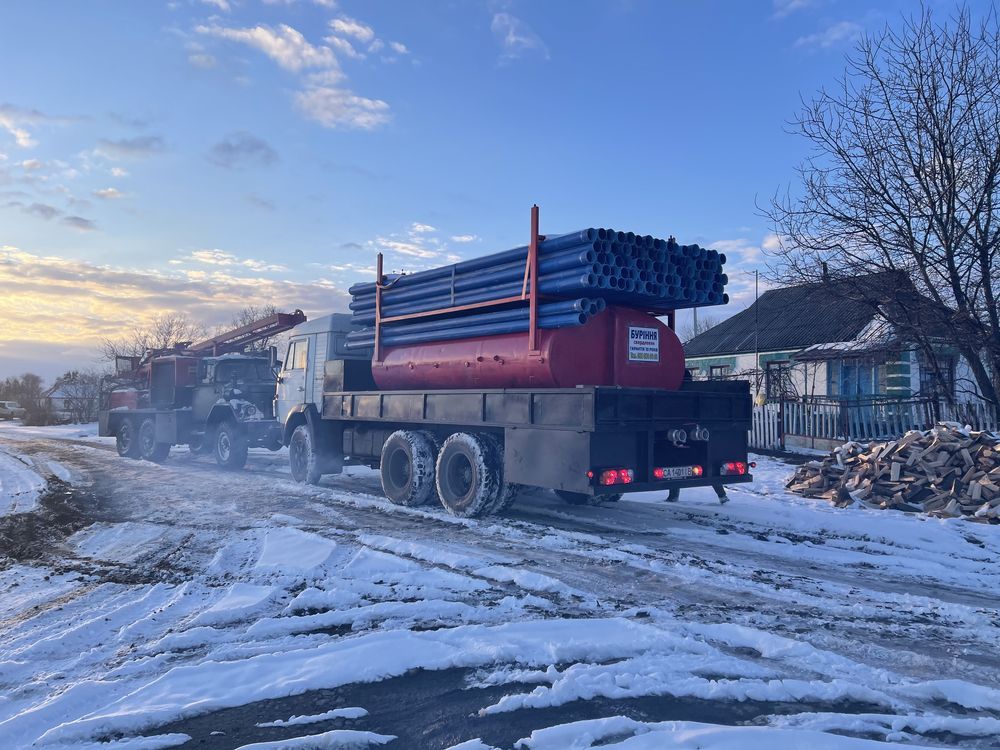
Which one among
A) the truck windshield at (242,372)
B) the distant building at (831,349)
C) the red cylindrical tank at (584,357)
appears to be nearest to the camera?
the red cylindrical tank at (584,357)

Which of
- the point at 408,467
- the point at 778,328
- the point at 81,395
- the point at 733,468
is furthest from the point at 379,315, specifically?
the point at 81,395

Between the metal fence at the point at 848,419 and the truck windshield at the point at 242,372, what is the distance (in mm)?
12247

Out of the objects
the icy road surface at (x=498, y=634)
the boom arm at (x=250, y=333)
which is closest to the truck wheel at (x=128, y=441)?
the boom arm at (x=250, y=333)

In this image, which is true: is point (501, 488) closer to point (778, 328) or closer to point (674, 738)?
point (674, 738)

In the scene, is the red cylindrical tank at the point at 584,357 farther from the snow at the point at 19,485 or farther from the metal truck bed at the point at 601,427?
the snow at the point at 19,485

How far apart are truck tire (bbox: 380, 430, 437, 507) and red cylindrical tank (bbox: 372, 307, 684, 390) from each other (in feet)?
3.78

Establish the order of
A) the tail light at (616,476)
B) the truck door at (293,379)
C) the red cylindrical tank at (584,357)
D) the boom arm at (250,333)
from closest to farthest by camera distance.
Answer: the tail light at (616,476)
the red cylindrical tank at (584,357)
the truck door at (293,379)
the boom arm at (250,333)

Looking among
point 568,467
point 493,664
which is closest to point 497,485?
point 568,467

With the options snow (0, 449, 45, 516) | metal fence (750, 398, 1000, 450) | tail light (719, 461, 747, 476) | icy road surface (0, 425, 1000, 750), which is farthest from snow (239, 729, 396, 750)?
metal fence (750, 398, 1000, 450)

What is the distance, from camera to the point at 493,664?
156 inches

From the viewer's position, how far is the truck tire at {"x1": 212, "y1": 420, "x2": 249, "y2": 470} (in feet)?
50.7

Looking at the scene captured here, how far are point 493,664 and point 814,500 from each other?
849 cm

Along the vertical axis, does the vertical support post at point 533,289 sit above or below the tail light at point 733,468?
above

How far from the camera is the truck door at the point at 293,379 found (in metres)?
13.6
